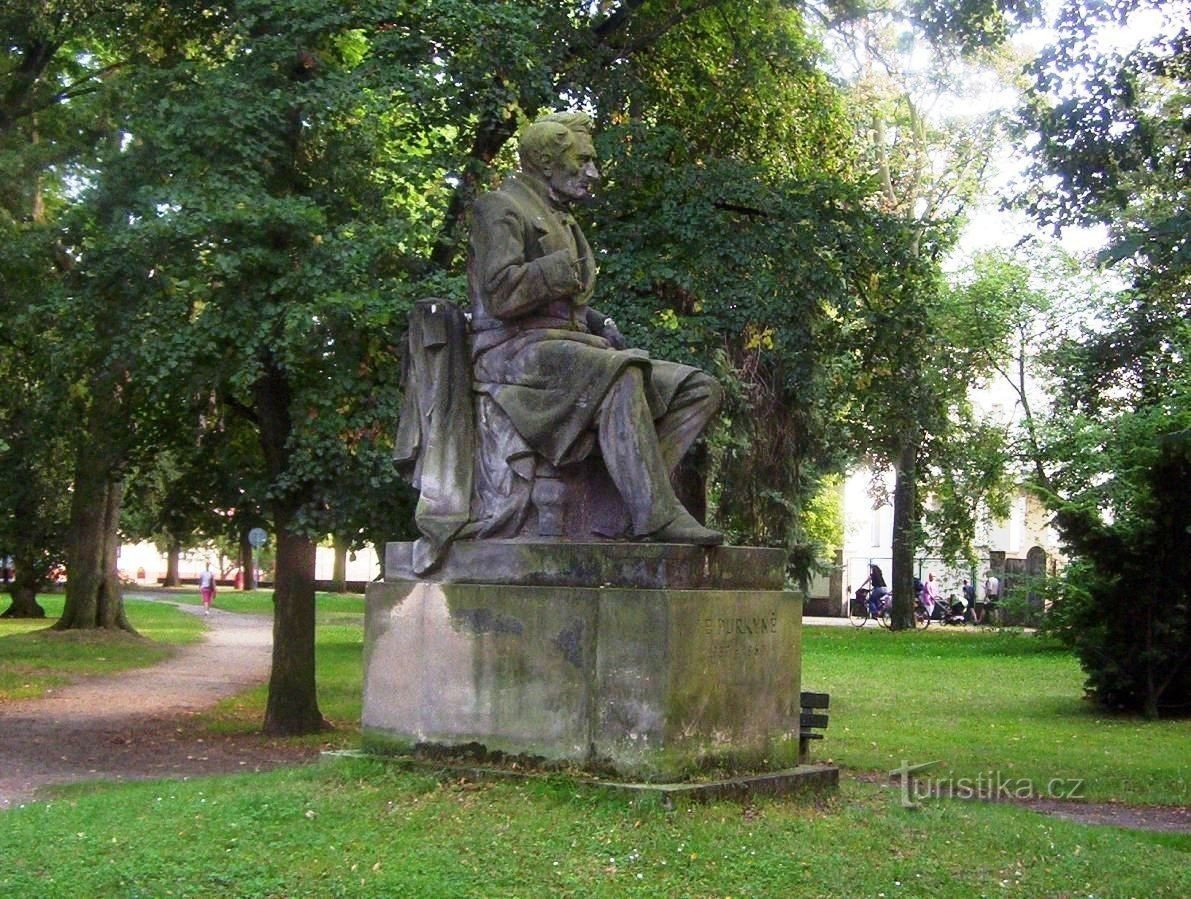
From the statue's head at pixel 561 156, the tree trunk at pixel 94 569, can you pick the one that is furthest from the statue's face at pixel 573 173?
the tree trunk at pixel 94 569

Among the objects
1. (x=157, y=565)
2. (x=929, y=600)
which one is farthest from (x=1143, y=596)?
(x=157, y=565)

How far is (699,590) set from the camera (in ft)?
27.5

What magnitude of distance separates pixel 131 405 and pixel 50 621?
26124 millimetres

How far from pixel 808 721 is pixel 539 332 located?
11.5 feet

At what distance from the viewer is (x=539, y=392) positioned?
8875 millimetres

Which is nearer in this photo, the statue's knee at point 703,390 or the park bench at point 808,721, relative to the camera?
the statue's knee at point 703,390

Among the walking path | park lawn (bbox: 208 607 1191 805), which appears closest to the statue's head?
the walking path

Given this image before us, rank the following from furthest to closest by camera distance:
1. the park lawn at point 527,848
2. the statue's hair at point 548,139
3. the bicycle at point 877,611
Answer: the bicycle at point 877,611
the statue's hair at point 548,139
the park lawn at point 527,848

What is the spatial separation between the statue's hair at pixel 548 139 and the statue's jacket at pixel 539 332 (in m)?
0.11

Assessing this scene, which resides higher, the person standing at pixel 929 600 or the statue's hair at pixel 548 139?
the statue's hair at pixel 548 139

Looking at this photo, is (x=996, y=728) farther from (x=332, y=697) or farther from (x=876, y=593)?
(x=876, y=593)

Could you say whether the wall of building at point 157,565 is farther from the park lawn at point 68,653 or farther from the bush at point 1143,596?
the bush at point 1143,596

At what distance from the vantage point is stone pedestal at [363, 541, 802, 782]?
8141 millimetres

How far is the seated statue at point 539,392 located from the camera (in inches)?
341
